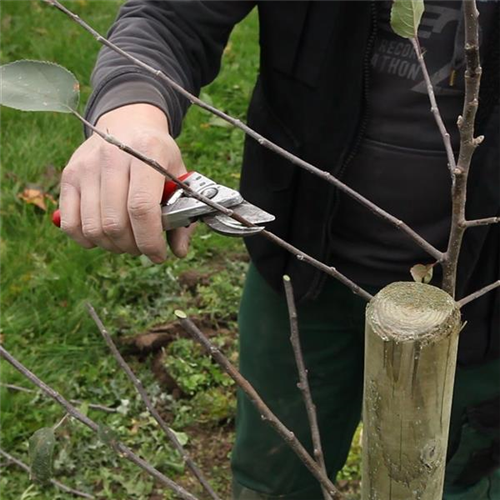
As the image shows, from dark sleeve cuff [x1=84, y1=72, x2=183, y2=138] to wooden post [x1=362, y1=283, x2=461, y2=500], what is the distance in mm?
505

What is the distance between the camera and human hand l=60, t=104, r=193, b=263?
95cm

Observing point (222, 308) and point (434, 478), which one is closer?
point (434, 478)

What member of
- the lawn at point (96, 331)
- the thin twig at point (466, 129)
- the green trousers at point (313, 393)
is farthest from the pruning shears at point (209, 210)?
the lawn at point (96, 331)

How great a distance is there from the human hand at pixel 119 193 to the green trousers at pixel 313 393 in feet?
1.88

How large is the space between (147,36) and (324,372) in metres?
0.72

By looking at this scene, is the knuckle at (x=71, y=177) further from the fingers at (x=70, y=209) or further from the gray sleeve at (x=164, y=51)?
the gray sleeve at (x=164, y=51)

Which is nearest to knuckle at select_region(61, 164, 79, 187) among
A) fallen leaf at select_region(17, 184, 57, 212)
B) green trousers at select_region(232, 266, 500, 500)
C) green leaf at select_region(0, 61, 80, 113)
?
green leaf at select_region(0, 61, 80, 113)

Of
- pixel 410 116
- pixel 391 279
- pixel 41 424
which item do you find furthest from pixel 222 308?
pixel 410 116

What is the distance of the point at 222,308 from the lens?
2619mm

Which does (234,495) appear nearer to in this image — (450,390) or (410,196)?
(410,196)

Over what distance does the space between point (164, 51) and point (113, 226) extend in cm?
37

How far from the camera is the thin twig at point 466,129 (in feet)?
2.07

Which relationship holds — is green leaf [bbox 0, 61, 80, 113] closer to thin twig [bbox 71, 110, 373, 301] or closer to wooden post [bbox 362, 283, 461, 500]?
thin twig [bbox 71, 110, 373, 301]

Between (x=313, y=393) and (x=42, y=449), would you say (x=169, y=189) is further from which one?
(x=313, y=393)
